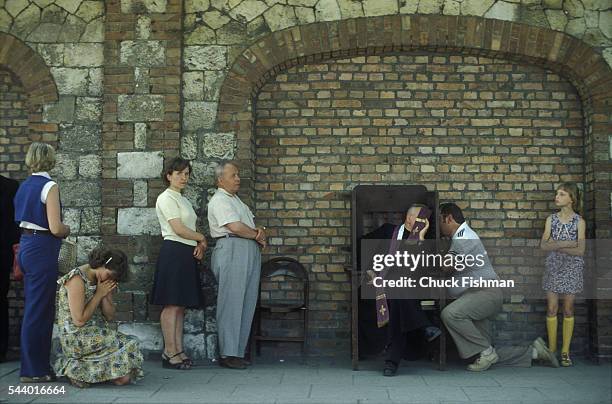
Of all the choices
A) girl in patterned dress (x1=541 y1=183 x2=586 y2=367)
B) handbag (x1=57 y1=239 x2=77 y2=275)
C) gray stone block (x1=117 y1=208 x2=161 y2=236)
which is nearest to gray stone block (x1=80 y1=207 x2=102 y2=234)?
gray stone block (x1=117 y1=208 x2=161 y2=236)

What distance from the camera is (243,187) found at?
6.96 meters

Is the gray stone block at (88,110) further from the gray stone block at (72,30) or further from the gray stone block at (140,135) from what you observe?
the gray stone block at (72,30)

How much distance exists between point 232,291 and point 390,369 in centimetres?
149

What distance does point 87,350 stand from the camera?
5.46 metres

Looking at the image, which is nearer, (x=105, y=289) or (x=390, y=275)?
(x=105, y=289)

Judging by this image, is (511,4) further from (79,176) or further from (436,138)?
(79,176)

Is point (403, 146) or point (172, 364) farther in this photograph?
point (403, 146)

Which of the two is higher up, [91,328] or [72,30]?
[72,30]

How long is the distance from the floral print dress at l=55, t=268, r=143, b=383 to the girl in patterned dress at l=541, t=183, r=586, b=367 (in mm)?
3745

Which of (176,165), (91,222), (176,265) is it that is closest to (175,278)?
(176,265)

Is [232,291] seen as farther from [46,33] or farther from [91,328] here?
[46,33]

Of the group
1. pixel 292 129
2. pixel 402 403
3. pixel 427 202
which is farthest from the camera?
pixel 292 129

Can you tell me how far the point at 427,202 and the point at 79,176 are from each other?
326 centimetres

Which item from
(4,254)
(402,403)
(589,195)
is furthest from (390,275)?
(4,254)
